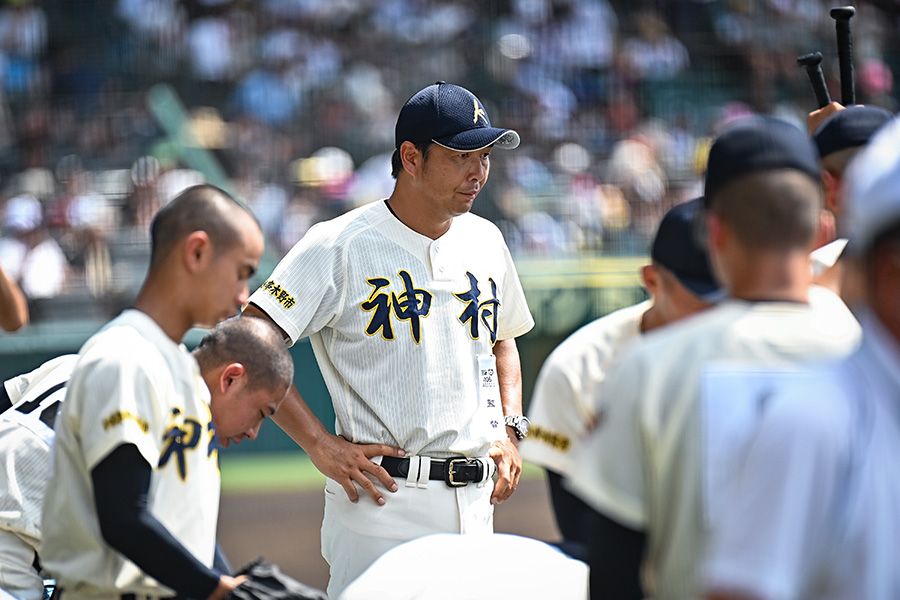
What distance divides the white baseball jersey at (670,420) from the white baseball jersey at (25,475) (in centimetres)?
168

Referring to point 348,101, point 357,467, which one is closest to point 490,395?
point 357,467

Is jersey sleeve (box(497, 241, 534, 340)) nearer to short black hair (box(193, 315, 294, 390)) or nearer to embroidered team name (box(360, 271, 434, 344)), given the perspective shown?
embroidered team name (box(360, 271, 434, 344))

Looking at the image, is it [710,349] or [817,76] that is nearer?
[710,349]

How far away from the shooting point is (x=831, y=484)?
1.38m

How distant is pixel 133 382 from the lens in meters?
2.16

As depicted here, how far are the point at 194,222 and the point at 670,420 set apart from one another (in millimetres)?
1160

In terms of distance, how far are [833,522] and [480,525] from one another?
7.77ft

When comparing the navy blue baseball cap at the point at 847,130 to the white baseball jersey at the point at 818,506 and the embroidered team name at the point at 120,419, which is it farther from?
the embroidered team name at the point at 120,419

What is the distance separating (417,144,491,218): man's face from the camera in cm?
367

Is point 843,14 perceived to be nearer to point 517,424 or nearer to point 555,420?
point 517,424

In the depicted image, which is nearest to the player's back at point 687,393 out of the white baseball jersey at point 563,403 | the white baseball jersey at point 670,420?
the white baseball jersey at point 670,420

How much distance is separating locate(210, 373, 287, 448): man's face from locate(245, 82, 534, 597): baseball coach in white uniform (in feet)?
2.66

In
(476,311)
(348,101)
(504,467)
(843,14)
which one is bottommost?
(504,467)

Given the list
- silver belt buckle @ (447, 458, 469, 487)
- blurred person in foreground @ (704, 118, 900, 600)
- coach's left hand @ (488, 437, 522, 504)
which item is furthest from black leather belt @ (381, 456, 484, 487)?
blurred person in foreground @ (704, 118, 900, 600)
